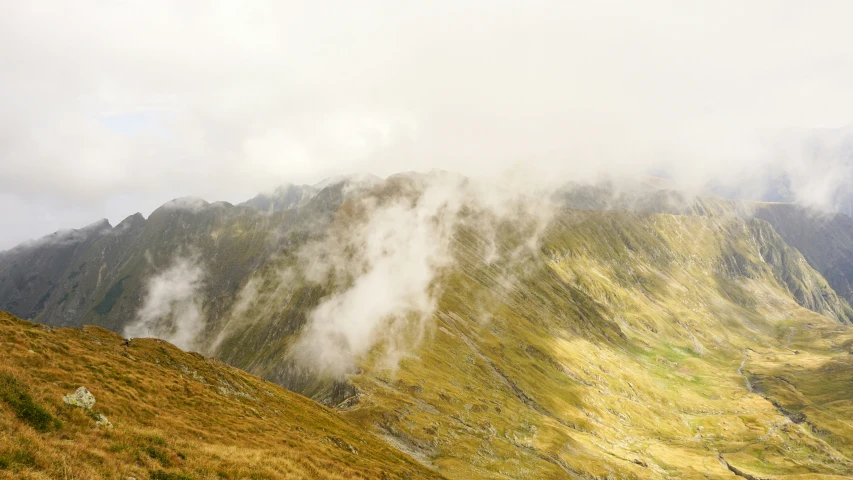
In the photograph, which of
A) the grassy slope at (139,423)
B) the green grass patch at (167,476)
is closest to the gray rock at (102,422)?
the grassy slope at (139,423)

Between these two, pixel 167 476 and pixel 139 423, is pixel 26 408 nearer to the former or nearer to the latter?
pixel 167 476

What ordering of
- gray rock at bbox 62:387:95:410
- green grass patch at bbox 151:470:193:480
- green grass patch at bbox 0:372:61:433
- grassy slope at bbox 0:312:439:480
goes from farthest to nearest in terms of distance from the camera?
gray rock at bbox 62:387:95:410, green grass patch at bbox 151:470:193:480, green grass patch at bbox 0:372:61:433, grassy slope at bbox 0:312:439:480

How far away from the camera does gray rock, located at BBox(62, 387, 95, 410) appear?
26781 millimetres

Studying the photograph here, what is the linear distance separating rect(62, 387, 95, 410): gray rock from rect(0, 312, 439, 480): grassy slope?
1022 millimetres

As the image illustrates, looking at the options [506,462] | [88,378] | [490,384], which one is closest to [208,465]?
[88,378]

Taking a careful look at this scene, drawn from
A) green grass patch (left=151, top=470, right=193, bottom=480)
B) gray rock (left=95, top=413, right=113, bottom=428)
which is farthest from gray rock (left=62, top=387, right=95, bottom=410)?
green grass patch (left=151, top=470, right=193, bottom=480)

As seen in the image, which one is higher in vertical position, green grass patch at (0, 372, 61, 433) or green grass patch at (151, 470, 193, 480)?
green grass patch at (0, 372, 61, 433)

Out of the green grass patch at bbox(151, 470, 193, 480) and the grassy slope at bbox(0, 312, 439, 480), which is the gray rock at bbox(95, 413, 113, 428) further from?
the green grass patch at bbox(151, 470, 193, 480)

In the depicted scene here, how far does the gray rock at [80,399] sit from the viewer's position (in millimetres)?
26781

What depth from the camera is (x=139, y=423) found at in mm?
33375

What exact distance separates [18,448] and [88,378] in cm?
2432

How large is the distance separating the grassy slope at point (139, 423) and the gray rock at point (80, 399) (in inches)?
40.3

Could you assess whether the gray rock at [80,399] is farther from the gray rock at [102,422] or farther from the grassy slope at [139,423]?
the gray rock at [102,422]

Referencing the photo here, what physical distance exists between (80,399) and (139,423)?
6.93 meters
